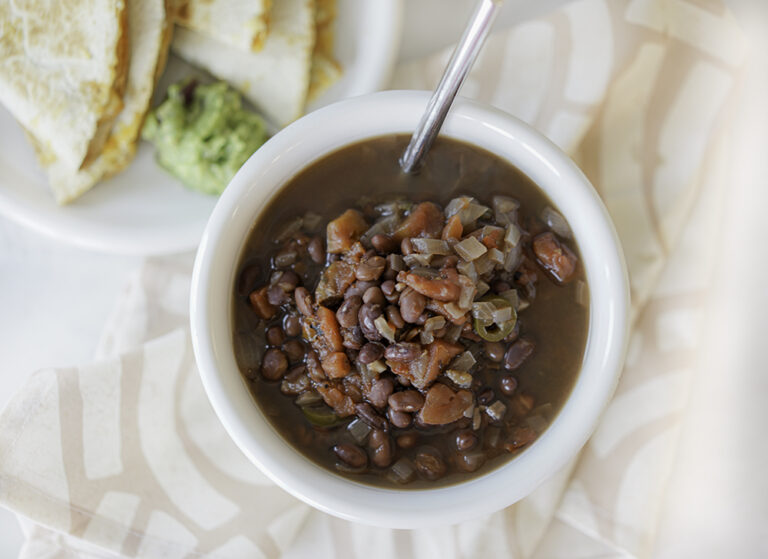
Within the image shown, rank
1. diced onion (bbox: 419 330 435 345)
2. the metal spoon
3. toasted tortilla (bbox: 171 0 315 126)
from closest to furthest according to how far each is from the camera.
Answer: the metal spoon → diced onion (bbox: 419 330 435 345) → toasted tortilla (bbox: 171 0 315 126)

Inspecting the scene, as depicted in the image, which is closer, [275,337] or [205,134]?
[275,337]

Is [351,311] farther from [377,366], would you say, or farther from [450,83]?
[450,83]

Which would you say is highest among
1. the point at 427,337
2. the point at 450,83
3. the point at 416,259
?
the point at 450,83

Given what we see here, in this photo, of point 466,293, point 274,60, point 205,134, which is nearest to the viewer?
point 466,293

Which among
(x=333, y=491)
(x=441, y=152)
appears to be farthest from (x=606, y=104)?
(x=333, y=491)

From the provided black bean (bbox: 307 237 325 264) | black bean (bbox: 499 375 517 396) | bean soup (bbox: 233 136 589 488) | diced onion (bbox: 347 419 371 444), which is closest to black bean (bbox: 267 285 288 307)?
bean soup (bbox: 233 136 589 488)

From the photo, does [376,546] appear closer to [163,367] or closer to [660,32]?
[163,367]

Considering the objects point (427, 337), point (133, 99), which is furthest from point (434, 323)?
point (133, 99)

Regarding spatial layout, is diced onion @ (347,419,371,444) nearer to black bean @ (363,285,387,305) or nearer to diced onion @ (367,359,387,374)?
diced onion @ (367,359,387,374)
